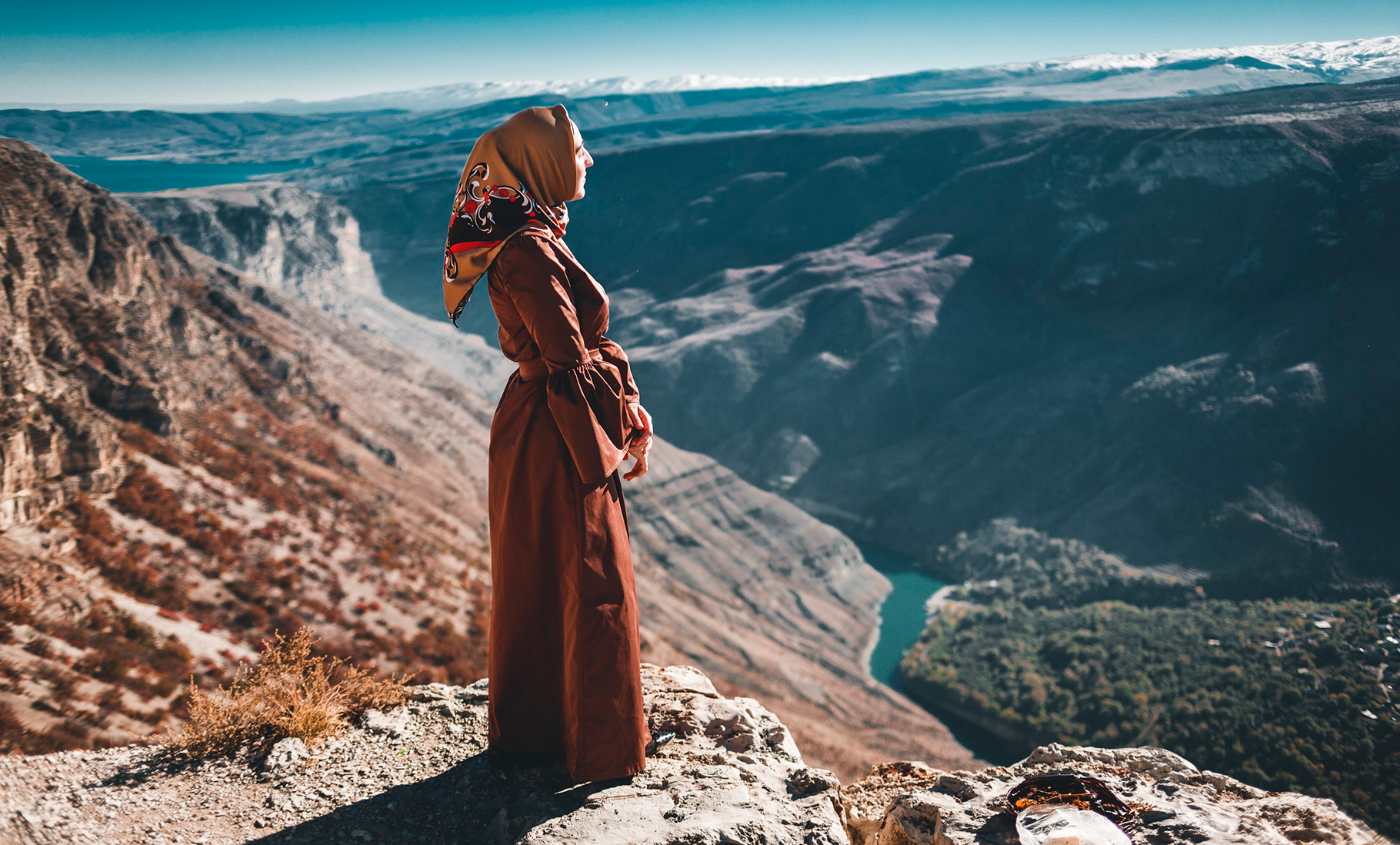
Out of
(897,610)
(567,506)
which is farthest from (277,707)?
(897,610)

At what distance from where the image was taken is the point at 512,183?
251 cm

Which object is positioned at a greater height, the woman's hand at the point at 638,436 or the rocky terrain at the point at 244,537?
the woman's hand at the point at 638,436

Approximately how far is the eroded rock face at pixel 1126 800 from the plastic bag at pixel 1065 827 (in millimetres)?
107

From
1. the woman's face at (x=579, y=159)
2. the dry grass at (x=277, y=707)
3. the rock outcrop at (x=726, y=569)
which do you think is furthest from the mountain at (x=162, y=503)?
the rock outcrop at (x=726, y=569)

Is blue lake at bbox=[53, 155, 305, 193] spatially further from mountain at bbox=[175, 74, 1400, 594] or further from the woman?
mountain at bbox=[175, 74, 1400, 594]

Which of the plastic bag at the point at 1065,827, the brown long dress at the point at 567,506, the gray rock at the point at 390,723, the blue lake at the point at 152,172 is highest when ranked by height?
the blue lake at the point at 152,172

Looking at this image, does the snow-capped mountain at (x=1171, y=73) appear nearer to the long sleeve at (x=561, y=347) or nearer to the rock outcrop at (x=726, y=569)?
the rock outcrop at (x=726, y=569)

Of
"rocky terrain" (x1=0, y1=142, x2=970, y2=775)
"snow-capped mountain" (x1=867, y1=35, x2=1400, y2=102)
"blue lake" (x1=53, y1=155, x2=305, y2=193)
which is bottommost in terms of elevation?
"rocky terrain" (x1=0, y1=142, x2=970, y2=775)

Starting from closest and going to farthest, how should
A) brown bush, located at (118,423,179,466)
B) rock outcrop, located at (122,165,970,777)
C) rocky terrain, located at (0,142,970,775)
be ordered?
rocky terrain, located at (0,142,970,775)
brown bush, located at (118,423,179,466)
rock outcrop, located at (122,165,970,777)

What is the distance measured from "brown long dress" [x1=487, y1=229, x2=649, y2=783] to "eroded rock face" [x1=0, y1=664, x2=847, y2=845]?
9.7 inches

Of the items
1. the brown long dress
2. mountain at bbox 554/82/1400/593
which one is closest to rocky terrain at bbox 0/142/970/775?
the brown long dress

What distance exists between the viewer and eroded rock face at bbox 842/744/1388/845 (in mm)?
2281

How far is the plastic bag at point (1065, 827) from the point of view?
1983 millimetres

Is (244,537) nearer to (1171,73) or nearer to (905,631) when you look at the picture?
(905,631)
